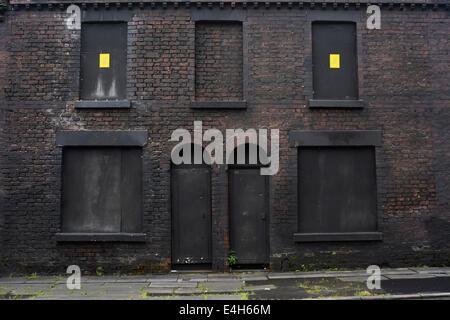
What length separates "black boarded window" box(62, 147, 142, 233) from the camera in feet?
33.1

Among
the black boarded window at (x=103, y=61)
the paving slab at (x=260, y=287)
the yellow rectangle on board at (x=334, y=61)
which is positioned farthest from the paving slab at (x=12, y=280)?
the yellow rectangle on board at (x=334, y=61)

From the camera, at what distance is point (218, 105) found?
33.3 feet

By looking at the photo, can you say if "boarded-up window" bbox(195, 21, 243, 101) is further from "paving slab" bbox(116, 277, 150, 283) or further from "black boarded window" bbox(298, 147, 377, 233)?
"paving slab" bbox(116, 277, 150, 283)

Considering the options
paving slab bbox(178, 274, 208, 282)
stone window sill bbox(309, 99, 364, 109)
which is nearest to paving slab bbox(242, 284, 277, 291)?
paving slab bbox(178, 274, 208, 282)

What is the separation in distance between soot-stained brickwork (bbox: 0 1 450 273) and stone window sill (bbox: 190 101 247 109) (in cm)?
15

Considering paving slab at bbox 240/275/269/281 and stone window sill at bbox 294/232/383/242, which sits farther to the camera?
stone window sill at bbox 294/232/383/242

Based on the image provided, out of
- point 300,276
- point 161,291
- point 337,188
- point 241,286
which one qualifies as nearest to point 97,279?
point 161,291

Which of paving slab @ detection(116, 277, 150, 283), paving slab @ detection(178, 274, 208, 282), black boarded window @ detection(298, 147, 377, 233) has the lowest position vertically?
paving slab @ detection(116, 277, 150, 283)

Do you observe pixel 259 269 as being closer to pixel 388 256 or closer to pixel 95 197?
pixel 388 256

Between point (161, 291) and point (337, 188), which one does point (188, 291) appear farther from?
point (337, 188)

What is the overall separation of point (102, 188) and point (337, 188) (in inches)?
219

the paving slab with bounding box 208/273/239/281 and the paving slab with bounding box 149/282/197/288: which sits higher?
the paving slab with bounding box 149/282/197/288

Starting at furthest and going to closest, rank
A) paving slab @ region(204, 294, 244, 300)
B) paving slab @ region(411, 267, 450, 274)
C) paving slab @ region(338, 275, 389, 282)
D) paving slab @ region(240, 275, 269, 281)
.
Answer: paving slab @ region(411, 267, 450, 274), paving slab @ region(240, 275, 269, 281), paving slab @ region(338, 275, 389, 282), paving slab @ region(204, 294, 244, 300)

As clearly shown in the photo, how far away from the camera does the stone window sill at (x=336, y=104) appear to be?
10234 mm
